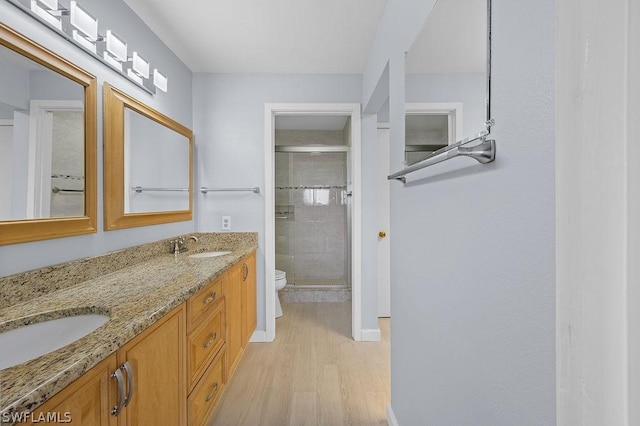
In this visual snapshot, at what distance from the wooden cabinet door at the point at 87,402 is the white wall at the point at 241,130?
1940mm

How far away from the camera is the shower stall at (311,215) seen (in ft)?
14.0

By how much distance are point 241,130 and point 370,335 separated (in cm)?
215

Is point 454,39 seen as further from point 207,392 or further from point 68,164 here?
point 207,392

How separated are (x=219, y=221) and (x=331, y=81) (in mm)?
1601

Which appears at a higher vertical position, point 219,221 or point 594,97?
point 594,97

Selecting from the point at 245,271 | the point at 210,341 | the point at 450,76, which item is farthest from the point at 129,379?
the point at 245,271

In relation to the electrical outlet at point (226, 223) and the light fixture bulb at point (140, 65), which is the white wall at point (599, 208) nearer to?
the light fixture bulb at point (140, 65)

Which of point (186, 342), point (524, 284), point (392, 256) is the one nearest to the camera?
point (524, 284)

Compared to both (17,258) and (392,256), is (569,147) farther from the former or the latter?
(17,258)

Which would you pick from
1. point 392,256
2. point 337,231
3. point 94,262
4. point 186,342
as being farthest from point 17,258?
point 337,231

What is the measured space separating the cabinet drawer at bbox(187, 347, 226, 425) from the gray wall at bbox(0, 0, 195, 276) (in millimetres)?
825

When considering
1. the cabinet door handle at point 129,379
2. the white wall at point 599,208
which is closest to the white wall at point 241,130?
the cabinet door handle at point 129,379

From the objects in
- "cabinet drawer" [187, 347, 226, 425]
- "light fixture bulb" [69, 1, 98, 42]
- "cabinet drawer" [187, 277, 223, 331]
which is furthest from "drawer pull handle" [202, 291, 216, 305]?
"light fixture bulb" [69, 1, 98, 42]

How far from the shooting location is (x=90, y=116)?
1.53m
